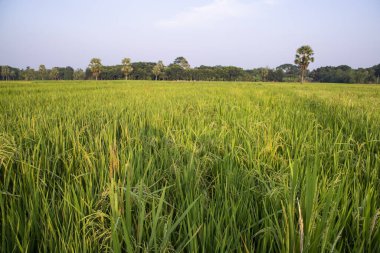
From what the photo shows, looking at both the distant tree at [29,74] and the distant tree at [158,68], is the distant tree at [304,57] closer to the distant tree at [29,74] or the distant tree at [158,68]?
the distant tree at [158,68]

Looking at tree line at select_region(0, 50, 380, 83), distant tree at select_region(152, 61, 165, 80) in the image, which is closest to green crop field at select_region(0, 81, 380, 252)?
tree line at select_region(0, 50, 380, 83)

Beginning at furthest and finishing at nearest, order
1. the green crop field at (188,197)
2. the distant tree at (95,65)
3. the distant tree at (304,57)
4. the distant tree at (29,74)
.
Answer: the distant tree at (29,74) → the distant tree at (95,65) → the distant tree at (304,57) → the green crop field at (188,197)

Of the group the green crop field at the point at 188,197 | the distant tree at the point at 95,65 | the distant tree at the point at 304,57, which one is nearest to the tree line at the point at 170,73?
the distant tree at the point at 95,65

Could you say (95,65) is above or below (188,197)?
above

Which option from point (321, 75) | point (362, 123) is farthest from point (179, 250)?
point (321, 75)

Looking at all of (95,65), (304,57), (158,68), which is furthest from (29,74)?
(304,57)

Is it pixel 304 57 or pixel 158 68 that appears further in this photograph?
pixel 158 68

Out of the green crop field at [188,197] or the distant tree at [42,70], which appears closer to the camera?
the green crop field at [188,197]

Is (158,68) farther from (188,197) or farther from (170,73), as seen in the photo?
(188,197)

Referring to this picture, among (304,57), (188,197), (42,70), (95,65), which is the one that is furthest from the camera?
(42,70)

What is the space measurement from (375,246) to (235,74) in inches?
4506

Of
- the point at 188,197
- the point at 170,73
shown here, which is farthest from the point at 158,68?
the point at 188,197

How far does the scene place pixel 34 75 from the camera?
104750 mm

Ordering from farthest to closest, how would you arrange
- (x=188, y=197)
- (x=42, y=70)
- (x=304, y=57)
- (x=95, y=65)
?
(x=42, y=70) < (x=95, y=65) < (x=304, y=57) < (x=188, y=197)
